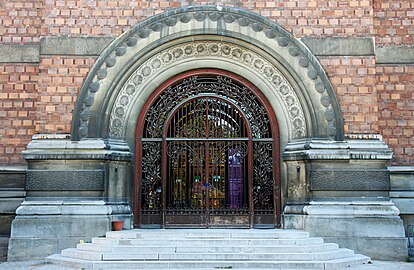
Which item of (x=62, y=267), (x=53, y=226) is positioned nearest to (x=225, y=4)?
(x=53, y=226)

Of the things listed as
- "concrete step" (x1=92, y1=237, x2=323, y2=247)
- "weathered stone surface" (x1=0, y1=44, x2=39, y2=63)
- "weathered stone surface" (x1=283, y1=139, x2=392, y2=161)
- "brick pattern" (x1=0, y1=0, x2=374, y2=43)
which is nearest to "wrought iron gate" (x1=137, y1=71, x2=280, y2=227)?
"weathered stone surface" (x1=283, y1=139, x2=392, y2=161)

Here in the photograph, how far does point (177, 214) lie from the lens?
967 centimetres

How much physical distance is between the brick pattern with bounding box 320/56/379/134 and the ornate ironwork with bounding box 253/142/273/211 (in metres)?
1.72

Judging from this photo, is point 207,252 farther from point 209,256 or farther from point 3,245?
point 3,245

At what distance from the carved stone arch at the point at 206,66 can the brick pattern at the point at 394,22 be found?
2023 mm

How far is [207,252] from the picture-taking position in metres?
7.79

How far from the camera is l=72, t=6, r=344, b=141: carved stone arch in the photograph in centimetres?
935

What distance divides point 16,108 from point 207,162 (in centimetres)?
433

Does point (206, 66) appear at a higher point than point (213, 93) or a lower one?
higher

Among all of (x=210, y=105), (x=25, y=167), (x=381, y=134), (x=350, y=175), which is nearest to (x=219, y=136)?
(x=210, y=105)

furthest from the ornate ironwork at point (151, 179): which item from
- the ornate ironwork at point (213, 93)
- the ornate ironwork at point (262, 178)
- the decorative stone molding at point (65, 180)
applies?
the ornate ironwork at point (262, 178)

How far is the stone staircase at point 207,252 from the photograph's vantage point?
7.46 m

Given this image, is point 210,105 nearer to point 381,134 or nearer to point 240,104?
point 240,104

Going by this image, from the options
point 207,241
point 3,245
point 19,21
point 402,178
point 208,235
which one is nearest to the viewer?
point 207,241
